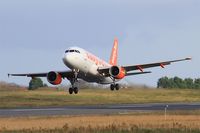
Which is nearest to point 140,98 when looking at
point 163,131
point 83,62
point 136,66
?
point 136,66

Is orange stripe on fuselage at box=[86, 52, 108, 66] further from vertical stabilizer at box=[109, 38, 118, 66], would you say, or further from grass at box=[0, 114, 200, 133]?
vertical stabilizer at box=[109, 38, 118, 66]

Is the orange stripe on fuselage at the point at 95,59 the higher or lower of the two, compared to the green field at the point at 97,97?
higher

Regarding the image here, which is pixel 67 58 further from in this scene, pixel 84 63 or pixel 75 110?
pixel 75 110

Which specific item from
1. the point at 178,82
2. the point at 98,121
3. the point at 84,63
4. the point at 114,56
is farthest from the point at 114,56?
the point at 178,82

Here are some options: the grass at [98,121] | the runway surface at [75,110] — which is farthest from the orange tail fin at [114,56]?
the grass at [98,121]

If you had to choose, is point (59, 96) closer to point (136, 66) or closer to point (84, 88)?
point (84, 88)

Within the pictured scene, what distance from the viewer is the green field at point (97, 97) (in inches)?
4114

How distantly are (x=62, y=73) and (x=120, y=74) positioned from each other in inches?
302

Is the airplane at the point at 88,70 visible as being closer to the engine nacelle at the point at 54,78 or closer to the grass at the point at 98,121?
the engine nacelle at the point at 54,78

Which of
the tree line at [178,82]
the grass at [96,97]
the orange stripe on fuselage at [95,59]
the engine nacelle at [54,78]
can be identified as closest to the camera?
the orange stripe on fuselage at [95,59]

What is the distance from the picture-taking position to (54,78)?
74.1 meters

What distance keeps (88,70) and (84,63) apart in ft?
3.89

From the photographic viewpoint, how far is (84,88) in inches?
4710

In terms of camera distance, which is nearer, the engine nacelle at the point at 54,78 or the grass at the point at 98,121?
the grass at the point at 98,121
